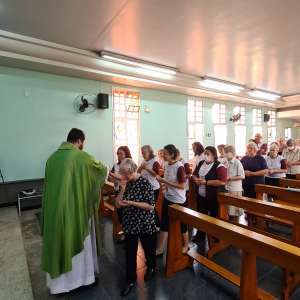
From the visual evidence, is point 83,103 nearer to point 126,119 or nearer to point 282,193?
point 126,119

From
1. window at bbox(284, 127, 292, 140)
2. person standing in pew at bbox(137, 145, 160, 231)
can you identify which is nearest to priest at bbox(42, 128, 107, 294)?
person standing in pew at bbox(137, 145, 160, 231)

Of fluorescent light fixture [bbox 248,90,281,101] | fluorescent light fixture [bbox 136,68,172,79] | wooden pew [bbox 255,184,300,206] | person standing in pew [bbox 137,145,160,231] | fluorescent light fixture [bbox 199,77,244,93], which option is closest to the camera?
wooden pew [bbox 255,184,300,206]

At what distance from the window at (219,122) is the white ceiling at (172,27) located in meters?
3.54

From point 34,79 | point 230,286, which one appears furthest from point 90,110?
point 230,286

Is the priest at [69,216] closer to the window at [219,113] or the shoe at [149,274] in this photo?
the shoe at [149,274]

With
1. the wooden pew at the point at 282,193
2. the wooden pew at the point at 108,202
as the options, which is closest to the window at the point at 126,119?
the wooden pew at the point at 108,202

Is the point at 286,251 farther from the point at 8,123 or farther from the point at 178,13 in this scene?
the point at 8,123

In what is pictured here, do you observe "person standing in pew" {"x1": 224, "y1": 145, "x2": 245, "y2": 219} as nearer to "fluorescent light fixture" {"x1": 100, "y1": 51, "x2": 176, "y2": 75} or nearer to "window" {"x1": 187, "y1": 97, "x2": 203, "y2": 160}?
"fluorescent light fixture" {"x1": 100, "y1": 51, "x2": 176, "y2": 75}

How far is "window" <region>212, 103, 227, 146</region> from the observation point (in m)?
8.91

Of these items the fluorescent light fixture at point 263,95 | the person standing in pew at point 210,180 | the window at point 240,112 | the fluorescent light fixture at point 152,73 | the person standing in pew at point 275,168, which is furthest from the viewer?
the window at point 240,112

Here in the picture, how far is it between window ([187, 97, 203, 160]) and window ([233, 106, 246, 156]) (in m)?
2.14

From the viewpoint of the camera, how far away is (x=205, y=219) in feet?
7.32

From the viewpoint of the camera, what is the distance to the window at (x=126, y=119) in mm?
6394

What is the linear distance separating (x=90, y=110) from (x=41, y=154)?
162 cm
